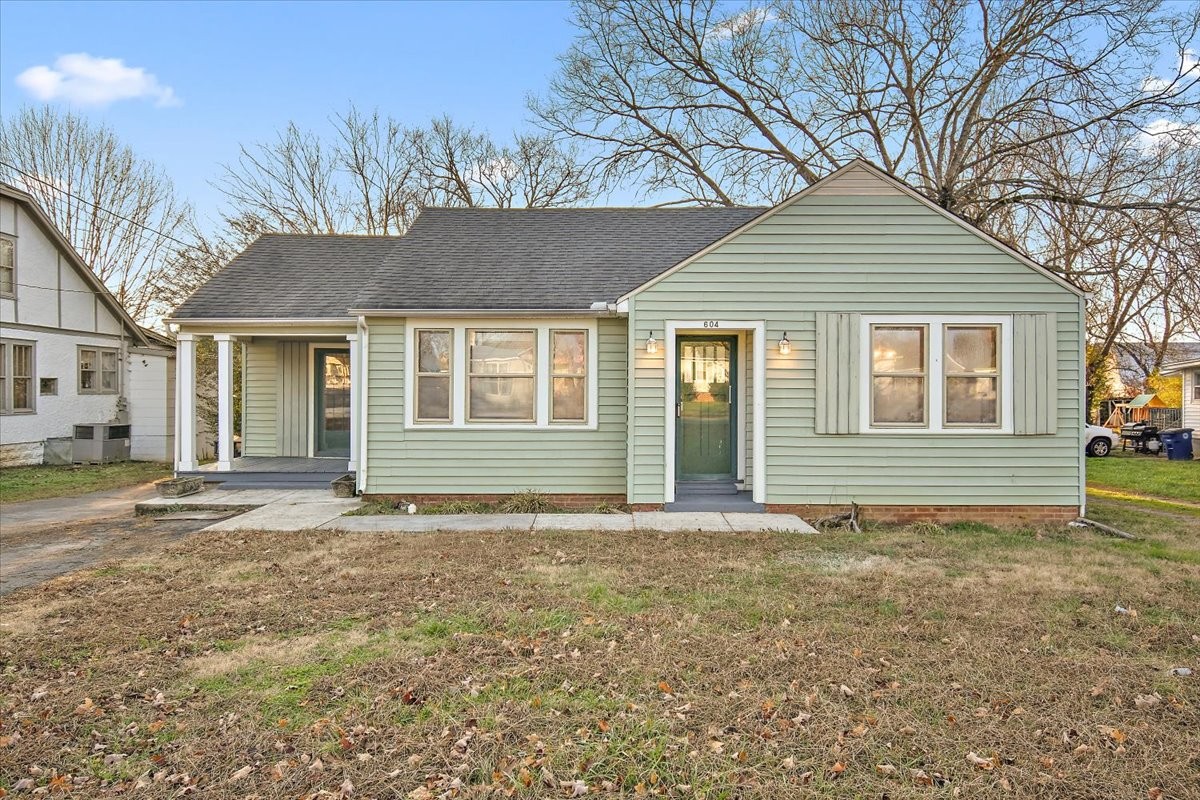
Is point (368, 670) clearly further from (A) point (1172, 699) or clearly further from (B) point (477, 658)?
(A) point (1172, 699)

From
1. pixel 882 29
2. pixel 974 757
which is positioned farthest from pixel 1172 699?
pixel 882 29

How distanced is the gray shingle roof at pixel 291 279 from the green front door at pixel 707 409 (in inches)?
215

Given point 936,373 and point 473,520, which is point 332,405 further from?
point 936,373

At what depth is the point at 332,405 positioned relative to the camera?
12.0 m

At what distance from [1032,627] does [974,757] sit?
6.73 ft

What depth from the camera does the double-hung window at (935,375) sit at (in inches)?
319

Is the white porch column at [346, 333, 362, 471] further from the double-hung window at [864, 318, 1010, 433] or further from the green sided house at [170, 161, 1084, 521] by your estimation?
the double-hung window at [864, 318, 1010, 433]

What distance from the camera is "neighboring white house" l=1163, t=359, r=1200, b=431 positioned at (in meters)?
21.8

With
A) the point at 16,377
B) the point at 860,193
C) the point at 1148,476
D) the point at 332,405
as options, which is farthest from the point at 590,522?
the point at 16,377

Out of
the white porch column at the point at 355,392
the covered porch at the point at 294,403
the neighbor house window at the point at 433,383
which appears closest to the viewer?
the neighbor house window at the point at 433,383

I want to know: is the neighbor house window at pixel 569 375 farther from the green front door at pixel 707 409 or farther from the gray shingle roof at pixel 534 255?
the green front door at pixel 707 409

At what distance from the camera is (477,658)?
3889 mm

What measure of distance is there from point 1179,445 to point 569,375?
20.0 metres

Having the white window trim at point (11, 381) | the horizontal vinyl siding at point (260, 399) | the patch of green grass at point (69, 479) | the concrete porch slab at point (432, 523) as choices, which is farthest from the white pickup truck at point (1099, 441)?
the white window trim at point (11, 381)
